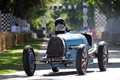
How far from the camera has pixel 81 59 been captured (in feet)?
50.0

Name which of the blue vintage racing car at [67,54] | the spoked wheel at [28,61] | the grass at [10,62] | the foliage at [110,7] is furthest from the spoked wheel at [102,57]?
the foliage at [110,7]

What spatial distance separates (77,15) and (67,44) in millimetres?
89993

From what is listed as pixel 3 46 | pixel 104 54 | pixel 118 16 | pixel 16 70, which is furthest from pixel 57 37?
pixel 118 16

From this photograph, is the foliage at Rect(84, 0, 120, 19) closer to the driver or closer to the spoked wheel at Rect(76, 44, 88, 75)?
the driver

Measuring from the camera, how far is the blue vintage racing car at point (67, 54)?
50.9 ft

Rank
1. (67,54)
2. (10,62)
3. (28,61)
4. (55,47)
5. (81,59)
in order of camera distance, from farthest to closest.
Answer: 1. (10,62)
2. (55,47)
3. (67,54)
4. (28,61)
5. (81,59)

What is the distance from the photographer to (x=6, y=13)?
49.3 metres

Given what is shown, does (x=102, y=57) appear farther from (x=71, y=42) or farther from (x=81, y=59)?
(x=81, y=59)

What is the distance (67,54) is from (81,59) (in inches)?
36.3

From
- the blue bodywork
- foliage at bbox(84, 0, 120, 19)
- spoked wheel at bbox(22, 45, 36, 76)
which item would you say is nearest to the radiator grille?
the blue bodywork

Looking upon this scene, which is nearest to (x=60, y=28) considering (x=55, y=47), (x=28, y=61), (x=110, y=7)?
(x=55, y=47)

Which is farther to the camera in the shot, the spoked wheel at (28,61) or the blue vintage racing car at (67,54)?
the spoked wheel at (28,61)

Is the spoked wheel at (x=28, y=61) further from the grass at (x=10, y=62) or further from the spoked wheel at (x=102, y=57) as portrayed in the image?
the spoked wheel at (x=102, y=57)

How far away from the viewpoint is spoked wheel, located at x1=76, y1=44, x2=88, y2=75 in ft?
49.7
